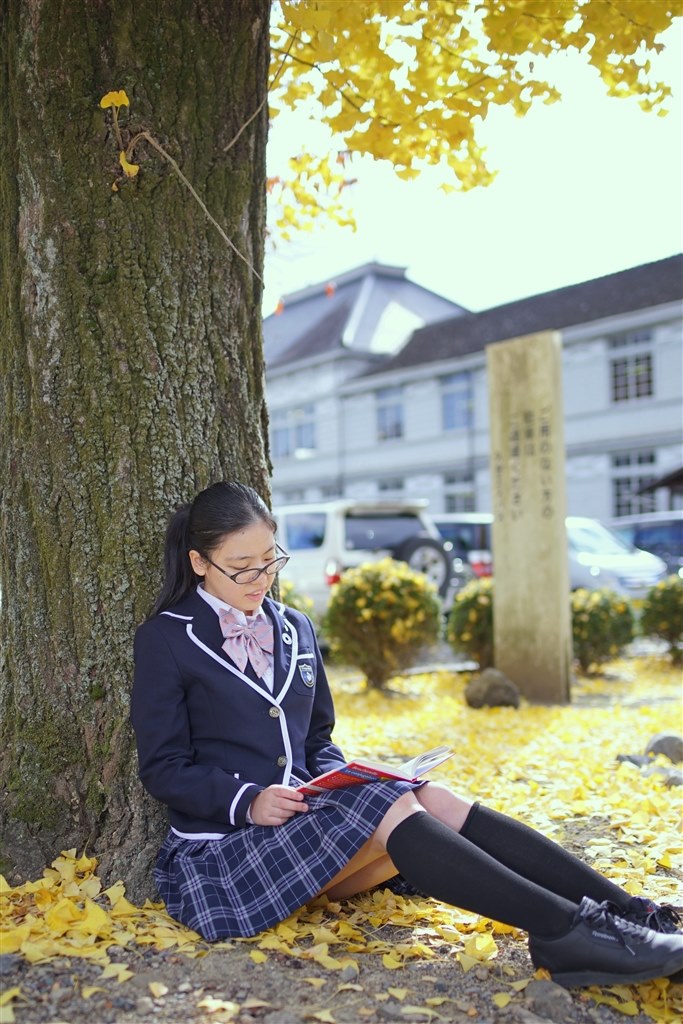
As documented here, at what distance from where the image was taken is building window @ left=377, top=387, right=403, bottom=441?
31.3 m

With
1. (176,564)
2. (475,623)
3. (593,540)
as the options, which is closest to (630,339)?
(593,540)

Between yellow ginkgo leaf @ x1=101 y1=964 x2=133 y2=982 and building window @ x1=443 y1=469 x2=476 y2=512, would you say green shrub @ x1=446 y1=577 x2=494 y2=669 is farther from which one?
building window @ x1=443 y1=469 x2=476 y2=512

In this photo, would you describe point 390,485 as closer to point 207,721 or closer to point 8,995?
point 207,721

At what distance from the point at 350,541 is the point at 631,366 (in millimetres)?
15318

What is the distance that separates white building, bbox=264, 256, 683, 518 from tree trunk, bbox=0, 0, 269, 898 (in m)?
18.5

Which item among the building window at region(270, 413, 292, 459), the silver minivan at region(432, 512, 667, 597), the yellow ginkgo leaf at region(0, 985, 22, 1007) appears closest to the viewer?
the yellow ginkgo leaf at region(0, 985, 22, 1007)

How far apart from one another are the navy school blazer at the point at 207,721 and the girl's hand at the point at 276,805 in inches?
1.6

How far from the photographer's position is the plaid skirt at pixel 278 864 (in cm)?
278

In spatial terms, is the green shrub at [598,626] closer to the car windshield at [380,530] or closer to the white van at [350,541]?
the white van at [350,541]

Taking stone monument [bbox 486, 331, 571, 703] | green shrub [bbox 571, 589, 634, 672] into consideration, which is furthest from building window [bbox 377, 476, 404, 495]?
stone monument [bbox 486, 331, 571, 703]

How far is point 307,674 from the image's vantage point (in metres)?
3.29

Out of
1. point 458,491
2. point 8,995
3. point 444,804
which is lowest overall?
point 8,995

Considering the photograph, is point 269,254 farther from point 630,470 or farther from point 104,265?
point 630,470

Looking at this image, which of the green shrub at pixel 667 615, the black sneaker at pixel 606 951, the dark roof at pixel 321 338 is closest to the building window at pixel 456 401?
the dark roof at pixel 321 338
